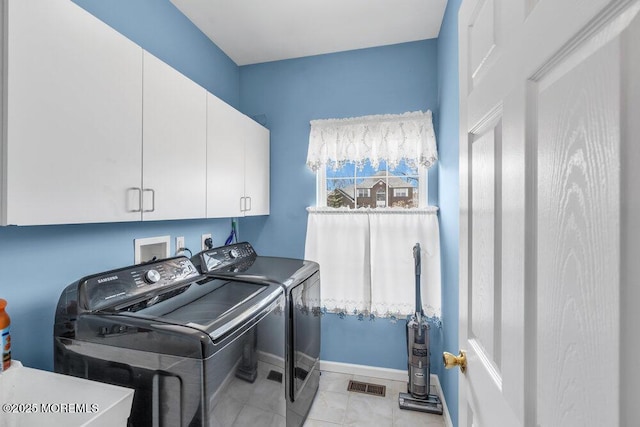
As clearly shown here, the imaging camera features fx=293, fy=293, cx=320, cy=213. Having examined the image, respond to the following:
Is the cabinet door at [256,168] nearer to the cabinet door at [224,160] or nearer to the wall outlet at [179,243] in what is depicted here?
the cabinet door at [224,160]

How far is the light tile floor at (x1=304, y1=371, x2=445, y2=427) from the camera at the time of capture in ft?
6.52

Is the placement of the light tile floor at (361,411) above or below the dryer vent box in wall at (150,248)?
below

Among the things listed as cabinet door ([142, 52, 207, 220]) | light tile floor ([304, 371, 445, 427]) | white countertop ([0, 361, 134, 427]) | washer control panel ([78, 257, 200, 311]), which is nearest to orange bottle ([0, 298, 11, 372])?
white countertop ([0, 361, 134, 427])

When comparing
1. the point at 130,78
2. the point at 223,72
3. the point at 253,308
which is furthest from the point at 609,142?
the point at 223,72

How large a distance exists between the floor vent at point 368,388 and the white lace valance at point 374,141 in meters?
1.78

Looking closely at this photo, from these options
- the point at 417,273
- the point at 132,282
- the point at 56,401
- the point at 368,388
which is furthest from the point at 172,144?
the point at 368,388

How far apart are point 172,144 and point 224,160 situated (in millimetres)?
476

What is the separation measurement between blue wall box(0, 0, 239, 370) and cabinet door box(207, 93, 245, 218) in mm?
329

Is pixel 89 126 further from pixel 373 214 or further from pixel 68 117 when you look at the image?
pixel 373 214

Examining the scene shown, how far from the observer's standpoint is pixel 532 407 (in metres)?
0.54

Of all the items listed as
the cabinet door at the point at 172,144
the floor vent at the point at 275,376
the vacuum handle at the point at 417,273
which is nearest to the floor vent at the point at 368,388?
the vacuum handle at the point at 417,273

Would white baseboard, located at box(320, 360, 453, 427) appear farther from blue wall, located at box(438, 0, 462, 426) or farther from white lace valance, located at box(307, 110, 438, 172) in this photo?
white lace valance, located at box(307, 110, 438, 172)

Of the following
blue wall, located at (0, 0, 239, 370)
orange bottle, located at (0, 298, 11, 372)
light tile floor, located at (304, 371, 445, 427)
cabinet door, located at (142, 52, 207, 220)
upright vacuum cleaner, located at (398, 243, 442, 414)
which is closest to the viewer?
orange bottle, located at (0, 298, 11, 372)

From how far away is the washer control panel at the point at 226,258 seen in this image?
1838 millimetres
